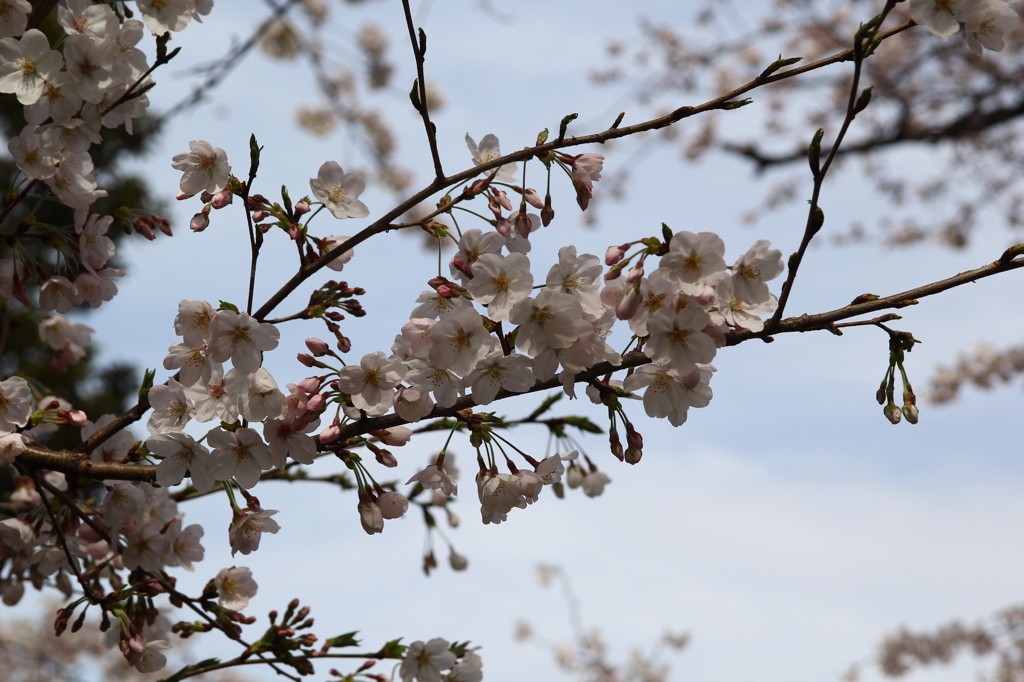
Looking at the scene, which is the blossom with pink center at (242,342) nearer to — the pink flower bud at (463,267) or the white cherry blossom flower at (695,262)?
the pink flower bud at (463,267)

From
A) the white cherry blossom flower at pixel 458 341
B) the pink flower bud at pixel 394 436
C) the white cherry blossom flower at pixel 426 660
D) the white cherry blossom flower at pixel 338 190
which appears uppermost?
the white cherry blossom flower at pixel 338 190

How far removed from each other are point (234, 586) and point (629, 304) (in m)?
1.33

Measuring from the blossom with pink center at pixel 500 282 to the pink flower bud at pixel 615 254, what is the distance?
15 cm

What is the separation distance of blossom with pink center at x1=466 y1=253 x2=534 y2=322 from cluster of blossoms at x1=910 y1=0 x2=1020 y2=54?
2.85 feet

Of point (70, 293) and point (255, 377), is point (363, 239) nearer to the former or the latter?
point (255, 377)

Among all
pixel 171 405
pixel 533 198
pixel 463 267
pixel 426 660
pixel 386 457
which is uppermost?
pixel 533 198

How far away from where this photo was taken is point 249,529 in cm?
167

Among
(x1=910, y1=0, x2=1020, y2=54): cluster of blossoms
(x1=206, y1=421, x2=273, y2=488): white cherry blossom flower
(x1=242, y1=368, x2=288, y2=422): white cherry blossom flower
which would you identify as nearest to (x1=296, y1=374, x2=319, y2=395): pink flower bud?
(x1=242, y1=368, x2=288, y2=422): white cherry blossom flower

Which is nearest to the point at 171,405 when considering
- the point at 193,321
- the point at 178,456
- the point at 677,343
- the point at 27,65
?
the point at 178,456

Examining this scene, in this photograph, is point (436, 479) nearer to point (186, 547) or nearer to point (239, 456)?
point (239, 456)

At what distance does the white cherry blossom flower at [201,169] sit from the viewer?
67.9 inches

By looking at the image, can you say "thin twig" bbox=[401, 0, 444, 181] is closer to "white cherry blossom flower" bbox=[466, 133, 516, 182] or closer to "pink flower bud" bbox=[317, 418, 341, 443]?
"white cherry blossom flower" bbox=[466, 133, 516, 182]

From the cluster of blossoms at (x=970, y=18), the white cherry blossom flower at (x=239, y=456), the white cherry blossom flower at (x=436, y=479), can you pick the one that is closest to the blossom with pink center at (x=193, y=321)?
the white cherry blossom flower at (x=239, y=456)

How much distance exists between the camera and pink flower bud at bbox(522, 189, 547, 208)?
1635 mm
